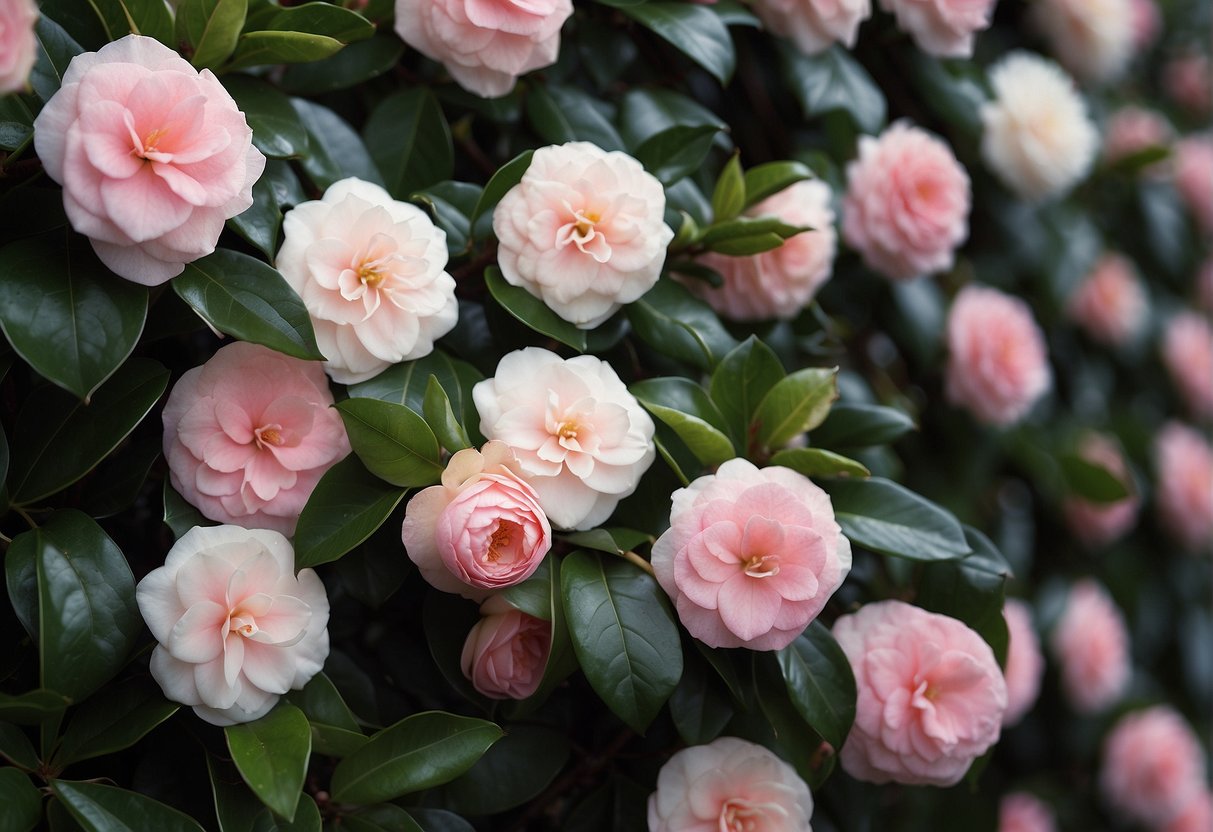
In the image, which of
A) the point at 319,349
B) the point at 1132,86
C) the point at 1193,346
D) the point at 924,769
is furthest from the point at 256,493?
the point at 1132,86

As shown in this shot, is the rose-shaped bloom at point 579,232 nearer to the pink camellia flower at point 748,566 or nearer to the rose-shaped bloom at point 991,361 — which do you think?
the pink camellia flower at point 748,566

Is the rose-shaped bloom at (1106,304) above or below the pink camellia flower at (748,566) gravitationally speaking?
below

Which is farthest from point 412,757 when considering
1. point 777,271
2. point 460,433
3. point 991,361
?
point 991,361

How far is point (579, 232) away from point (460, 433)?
6.5 inches

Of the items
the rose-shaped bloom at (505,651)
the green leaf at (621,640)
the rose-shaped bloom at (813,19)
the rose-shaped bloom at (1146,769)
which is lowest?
the rose-shaped bloom at (1146,769)

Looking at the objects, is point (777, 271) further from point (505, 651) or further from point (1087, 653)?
point (1087, 653)

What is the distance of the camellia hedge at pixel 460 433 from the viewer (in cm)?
59

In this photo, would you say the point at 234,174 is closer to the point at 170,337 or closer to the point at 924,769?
the point at 170,337

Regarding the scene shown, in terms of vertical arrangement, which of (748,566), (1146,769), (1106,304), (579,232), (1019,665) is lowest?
(1146,769)

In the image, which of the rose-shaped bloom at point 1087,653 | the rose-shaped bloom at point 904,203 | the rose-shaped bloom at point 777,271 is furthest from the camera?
the rose-shaped bloom at point 1087,653

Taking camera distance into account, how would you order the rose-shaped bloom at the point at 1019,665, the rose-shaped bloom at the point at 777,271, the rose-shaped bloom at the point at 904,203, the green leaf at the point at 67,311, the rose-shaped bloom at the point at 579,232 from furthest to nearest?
1. the rose-shaped bloom at the point at 1019,665
2. the rose-shaped bloom at the point at 904,203
3. the rose-shaped bloom at the point at 777,271
4. the rose-shaped bloom at the point at 579,232
5. the green leaf at the point at 67,311

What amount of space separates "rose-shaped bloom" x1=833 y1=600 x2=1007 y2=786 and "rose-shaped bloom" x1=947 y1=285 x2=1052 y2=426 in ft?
1.37

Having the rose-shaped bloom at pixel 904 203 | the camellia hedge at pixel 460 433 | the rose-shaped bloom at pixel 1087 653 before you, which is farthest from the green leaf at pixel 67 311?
the rose-shaped bloom at pixel 1087 653

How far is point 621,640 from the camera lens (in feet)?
2.12
